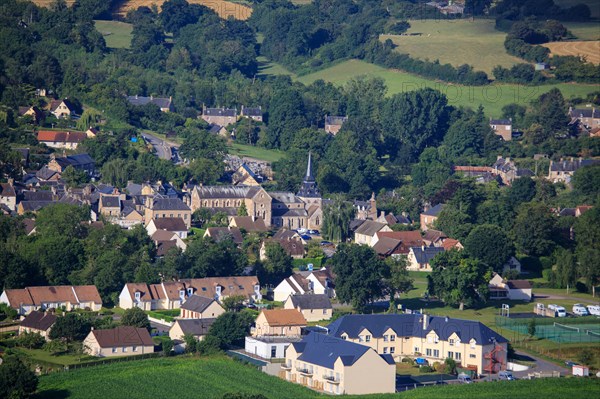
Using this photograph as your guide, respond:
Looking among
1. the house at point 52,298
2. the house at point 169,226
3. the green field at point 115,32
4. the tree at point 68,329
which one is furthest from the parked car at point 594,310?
the green field at point 115,32

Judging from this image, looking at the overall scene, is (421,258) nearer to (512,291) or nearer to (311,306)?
(512,291)

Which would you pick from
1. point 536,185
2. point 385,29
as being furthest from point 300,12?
point 536,185

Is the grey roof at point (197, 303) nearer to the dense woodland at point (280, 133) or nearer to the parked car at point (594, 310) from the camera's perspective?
the dense woodland at point (280, 133)

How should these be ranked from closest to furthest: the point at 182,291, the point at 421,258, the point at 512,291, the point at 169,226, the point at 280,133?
the point at 182,291 → the point at 512,291 → the point at 421,258 → the point at 169,226 → the point at 280,133

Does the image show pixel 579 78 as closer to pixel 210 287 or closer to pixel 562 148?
pixel 562 148

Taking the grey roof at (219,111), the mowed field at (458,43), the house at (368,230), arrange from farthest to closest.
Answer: the mowed field at (458,43), the grey roof at (219,111), the house at (368,230)

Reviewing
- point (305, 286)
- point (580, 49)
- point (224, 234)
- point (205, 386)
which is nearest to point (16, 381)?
point (205, 386)

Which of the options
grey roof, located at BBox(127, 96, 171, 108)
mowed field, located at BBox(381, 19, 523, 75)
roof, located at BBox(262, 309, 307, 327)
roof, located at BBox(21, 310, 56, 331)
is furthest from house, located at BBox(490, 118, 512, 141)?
roof, located at BBox(21, 310, 56, 331)
